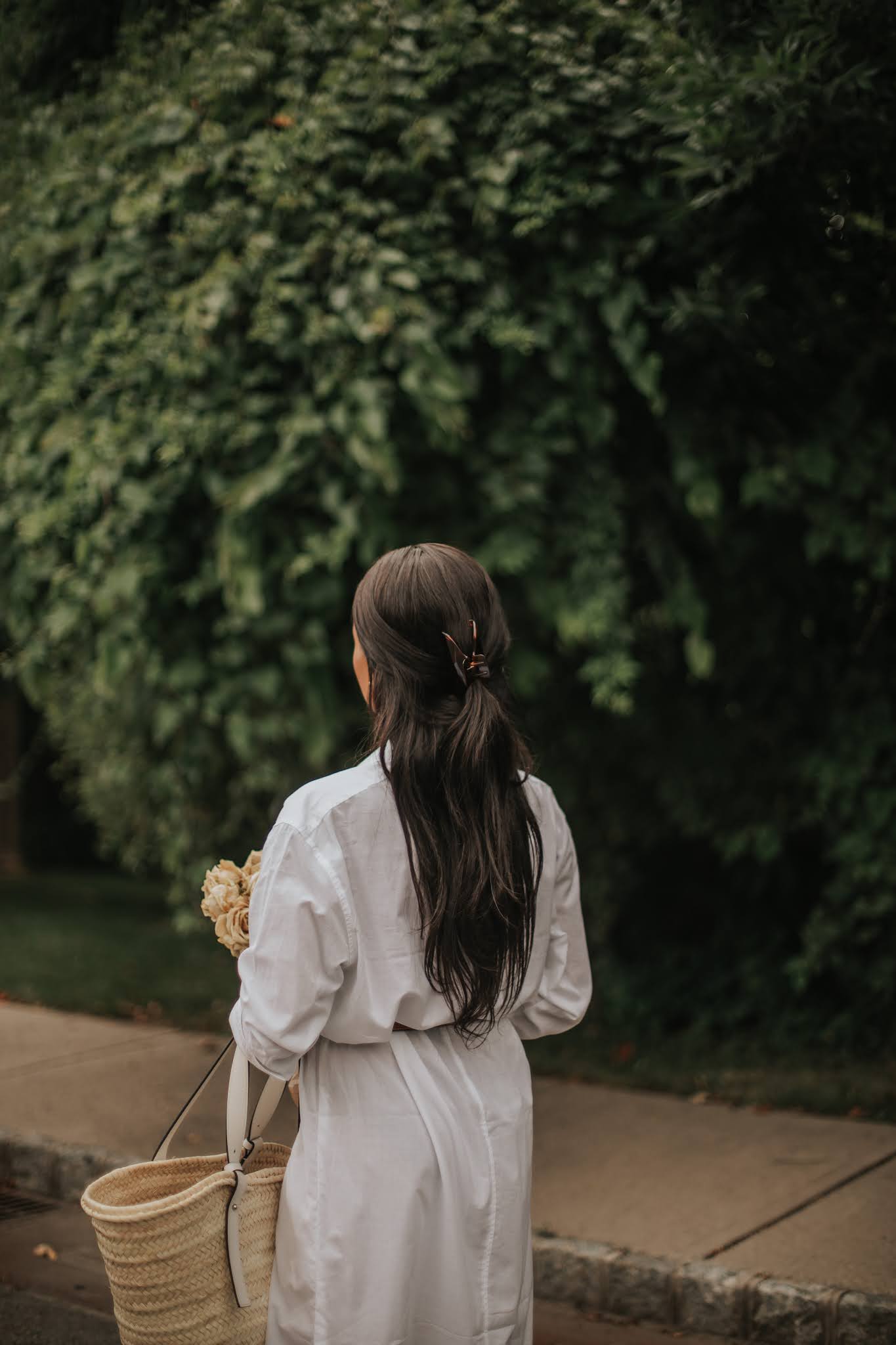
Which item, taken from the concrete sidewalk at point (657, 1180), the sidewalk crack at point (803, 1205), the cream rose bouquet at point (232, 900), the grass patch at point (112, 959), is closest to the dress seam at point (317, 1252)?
the cream rose bouquet at point (232, 900)

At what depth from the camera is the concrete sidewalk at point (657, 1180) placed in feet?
12.2

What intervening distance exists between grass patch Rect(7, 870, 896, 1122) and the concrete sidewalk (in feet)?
0.99

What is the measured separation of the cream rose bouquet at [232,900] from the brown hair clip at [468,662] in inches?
17.6

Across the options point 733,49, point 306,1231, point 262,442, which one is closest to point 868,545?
point 733,49

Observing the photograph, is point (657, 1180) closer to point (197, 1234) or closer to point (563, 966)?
point (563, 966)

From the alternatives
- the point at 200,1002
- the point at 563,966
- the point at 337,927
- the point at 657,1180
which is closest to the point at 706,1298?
the point at 657,1180

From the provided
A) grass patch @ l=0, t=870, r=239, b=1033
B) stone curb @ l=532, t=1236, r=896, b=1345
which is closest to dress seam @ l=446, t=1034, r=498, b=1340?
stone curb @ l=532, t=1236, r=896, b=1345

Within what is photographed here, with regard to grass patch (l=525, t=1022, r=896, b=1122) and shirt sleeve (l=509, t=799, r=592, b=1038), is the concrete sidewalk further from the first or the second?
shirt sleeve (l=509, t=799, r=592, b=1038)

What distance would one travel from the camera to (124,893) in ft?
42.5

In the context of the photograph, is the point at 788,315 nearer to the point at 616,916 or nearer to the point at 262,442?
the point at 262,442

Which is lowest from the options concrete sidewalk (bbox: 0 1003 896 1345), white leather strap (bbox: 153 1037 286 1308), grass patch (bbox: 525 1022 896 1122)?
grass patch (bbox: 525 1022 896 1122)

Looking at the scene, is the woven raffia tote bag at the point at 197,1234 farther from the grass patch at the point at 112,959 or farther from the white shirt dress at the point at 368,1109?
the grass patch at the point at 112,959

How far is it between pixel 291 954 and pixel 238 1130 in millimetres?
370

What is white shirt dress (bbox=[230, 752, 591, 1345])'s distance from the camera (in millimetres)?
2033
